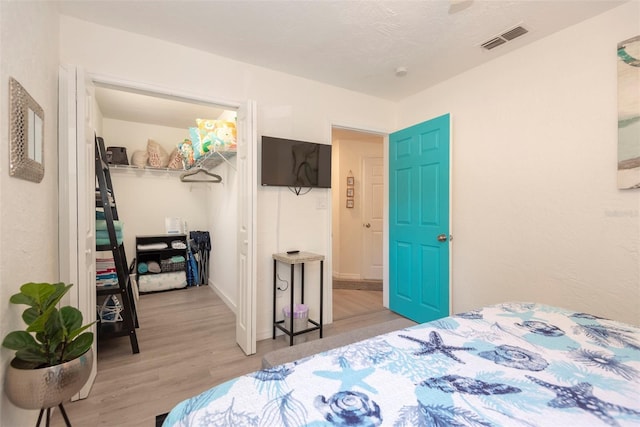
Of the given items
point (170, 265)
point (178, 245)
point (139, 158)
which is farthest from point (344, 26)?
point (170, 265)

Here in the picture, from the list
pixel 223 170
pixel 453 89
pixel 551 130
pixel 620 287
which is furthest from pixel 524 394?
pixel 223 170

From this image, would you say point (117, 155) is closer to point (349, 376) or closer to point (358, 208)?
point (358, 208)

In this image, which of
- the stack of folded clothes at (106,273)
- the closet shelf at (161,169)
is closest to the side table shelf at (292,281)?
Answer: the stack of folded clothes at (106,273)

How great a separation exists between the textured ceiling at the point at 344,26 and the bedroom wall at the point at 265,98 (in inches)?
4.0

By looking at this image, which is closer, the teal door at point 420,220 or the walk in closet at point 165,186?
the teal door at point 420,220

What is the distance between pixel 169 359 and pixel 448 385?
2305 millimetres

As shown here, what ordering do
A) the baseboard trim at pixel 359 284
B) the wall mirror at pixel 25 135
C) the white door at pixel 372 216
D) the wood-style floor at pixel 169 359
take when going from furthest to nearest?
1. the white door at pixel 372 216
2. the baseboard trim at pixel 359 284
3. the wood-style floor at pixel 169 359
4. the wall mirror at pixel 25 135

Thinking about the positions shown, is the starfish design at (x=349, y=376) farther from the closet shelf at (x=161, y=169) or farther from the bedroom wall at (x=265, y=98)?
the closet shelf at (x=161, y=169)

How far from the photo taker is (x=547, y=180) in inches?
82.4

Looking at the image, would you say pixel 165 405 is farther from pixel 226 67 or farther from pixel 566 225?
pixel 566 225

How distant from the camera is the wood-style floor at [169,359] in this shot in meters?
1.73

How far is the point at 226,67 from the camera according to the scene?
8.09 ft

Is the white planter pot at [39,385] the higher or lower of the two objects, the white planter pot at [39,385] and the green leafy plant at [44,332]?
the lower

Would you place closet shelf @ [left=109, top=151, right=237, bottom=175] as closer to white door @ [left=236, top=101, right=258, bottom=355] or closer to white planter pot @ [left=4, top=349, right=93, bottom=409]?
white door @ [left=236, top=101, right=258, bottom=355]
